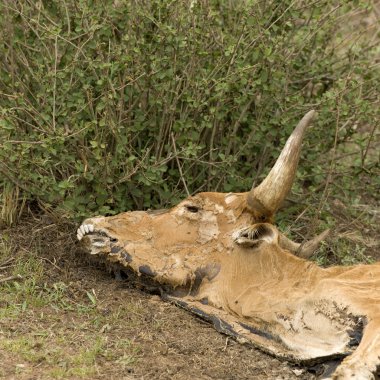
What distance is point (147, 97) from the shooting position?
249 inches

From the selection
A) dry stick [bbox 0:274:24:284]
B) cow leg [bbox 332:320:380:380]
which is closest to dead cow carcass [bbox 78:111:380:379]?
cow leg [bbox 332:320:380:380]

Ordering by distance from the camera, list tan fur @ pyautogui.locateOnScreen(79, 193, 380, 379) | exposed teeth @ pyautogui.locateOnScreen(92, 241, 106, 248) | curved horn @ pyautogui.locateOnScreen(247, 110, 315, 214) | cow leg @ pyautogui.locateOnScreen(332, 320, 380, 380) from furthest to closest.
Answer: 1. exposed teeth @ pyautogui.locateOnScreen(92, 241, 106, 248)
2. curved horn @ pyautogui.locateOnScreen(247, 110, 315, 214)
3. tan fur @ pyautogui.locateOnScreen(79, 193, 380, 379)
4. cow leg @ pyautogui.locateOnScreen(332, 320, 380, 380)

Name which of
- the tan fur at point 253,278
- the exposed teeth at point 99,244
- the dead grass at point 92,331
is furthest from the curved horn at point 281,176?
the exposed teeth at point 99,244

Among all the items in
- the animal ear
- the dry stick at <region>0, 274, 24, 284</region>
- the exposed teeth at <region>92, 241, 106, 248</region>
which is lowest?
the dry stick at <region>0, 274, 24, 284</region>

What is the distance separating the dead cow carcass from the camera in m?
4.67

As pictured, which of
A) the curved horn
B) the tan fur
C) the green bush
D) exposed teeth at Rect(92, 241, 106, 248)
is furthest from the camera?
the green bush

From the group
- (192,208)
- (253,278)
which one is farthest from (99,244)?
(253,278)

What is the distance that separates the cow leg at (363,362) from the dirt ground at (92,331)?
448mm

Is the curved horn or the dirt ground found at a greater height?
the curved horn

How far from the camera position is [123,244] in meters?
5.52

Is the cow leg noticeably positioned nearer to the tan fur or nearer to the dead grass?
the tan fur

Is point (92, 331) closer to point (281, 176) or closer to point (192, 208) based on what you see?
point (192, 208)

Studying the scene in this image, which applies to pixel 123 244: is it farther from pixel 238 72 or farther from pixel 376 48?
pixel 376 48

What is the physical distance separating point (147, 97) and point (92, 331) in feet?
6.33
